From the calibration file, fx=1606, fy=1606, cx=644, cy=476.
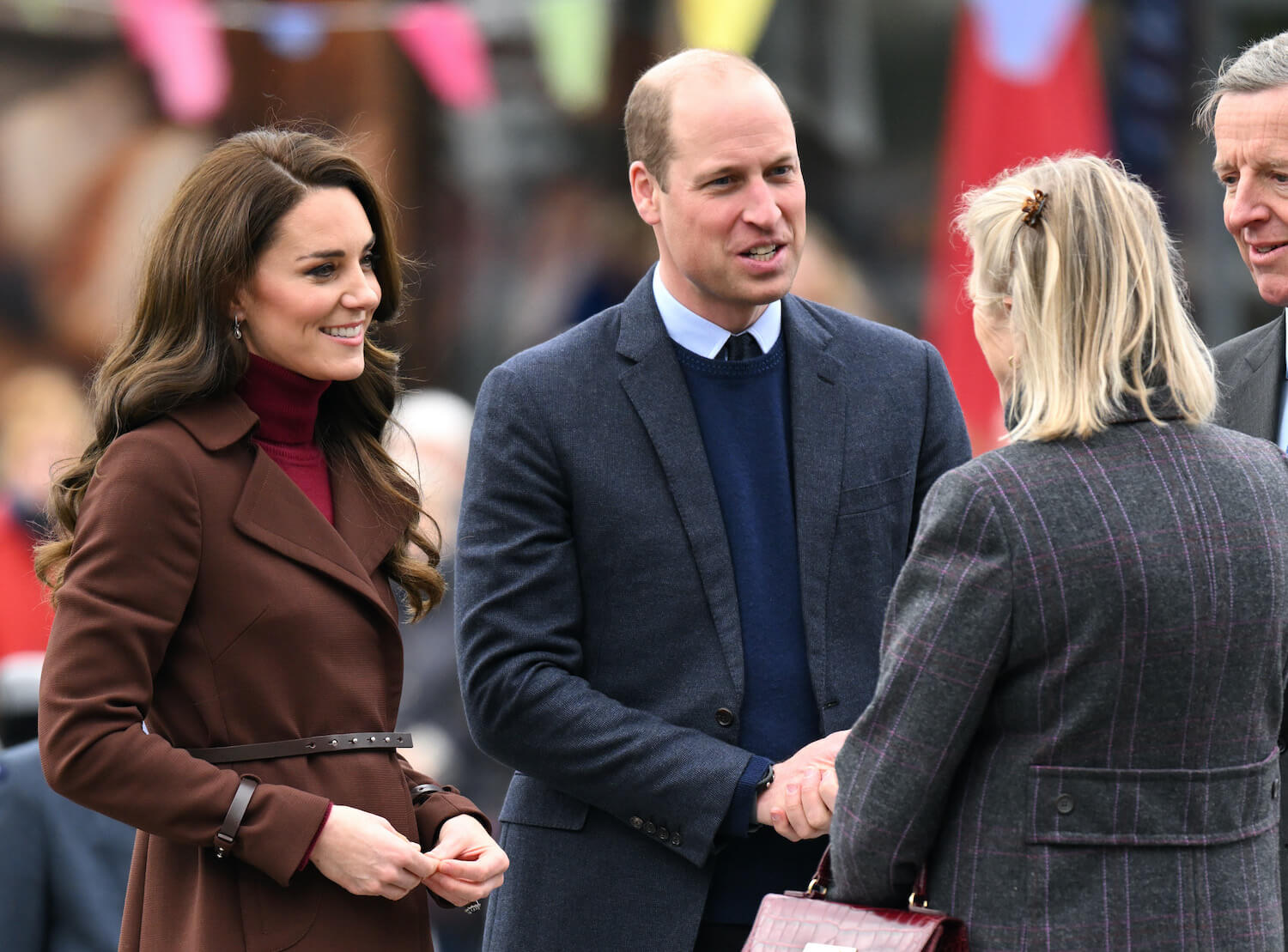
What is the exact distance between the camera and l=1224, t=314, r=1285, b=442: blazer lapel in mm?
2891

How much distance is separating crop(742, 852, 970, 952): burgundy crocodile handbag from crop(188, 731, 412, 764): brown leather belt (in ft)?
2.04

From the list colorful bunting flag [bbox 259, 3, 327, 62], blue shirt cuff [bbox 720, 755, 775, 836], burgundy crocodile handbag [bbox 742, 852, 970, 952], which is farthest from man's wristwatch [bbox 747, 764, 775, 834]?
colorful bunting flag [bbox 259, 3, 327, 62]

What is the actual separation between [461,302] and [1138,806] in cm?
623

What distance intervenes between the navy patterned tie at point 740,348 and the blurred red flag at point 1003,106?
4.64 m

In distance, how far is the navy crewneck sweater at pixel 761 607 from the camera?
264 cm

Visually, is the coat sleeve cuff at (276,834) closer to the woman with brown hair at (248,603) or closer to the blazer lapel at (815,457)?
the woman with brown hair at (248,603)

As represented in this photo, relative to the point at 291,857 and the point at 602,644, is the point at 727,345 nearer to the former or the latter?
the point at 602,644

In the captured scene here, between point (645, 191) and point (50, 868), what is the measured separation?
5.42 feet

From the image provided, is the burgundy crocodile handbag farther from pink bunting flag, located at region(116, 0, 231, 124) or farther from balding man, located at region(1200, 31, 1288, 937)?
pink bunting flag, located at region(116, 0, 231, 124)

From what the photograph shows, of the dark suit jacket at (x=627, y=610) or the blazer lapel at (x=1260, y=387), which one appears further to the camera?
the blazer lapel at (x=1260, y=387)

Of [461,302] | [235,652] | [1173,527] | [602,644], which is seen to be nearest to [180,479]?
[235,652]

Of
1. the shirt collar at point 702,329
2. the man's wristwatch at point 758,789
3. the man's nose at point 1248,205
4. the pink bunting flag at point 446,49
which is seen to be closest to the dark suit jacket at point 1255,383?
the man's nose at point 1248,205

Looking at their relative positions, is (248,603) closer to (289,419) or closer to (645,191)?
(289,419)

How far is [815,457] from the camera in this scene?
2744 mm
